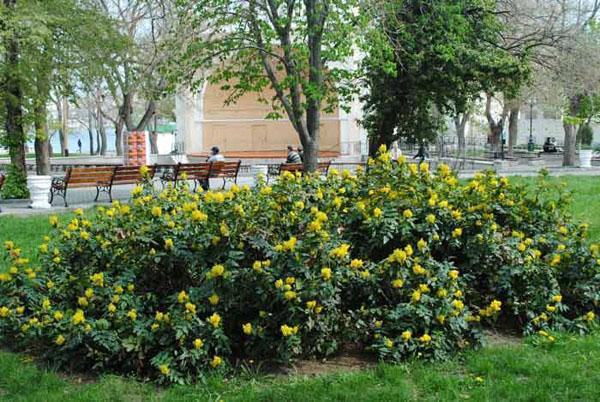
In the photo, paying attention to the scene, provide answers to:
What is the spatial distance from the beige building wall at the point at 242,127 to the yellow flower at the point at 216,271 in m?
46.2

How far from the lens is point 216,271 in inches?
177

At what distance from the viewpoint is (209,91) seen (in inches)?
1992

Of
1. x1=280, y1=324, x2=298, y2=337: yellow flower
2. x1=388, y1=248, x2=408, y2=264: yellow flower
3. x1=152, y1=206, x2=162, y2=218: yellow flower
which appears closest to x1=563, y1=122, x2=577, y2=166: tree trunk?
x1=388, y1=248, x2=408, y2=264: yellow flower

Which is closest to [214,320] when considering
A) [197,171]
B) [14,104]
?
[197,171]

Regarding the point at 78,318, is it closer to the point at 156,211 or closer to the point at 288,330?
the point at 156,211

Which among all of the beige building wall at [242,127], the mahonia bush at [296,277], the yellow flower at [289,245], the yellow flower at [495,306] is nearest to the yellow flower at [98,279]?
the mahonia bush at [296,277]

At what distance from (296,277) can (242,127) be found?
47.5m

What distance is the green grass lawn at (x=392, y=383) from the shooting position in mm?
3963

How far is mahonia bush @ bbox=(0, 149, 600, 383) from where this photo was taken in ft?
14.5

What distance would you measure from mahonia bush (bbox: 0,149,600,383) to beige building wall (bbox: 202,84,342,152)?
45214 mm

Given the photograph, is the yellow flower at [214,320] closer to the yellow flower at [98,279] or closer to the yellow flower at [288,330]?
the yellow flower at [288,330]

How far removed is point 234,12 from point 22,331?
9859 millimetres

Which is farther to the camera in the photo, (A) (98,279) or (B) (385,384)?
(A) (98,279)

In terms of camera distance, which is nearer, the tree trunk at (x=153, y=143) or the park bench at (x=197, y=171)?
the park bench at (x=197, y=171)
